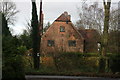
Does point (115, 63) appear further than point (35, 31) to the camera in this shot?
No

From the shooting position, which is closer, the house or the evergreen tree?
the evergreen tree


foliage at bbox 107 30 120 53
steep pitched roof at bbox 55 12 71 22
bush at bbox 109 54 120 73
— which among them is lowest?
bush at bbox 109 54 120 73

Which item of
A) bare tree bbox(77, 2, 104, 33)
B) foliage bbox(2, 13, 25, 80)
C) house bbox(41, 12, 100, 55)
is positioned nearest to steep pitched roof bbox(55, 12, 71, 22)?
house bbox(41, 12, 100, 55)

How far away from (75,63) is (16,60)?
12.0m

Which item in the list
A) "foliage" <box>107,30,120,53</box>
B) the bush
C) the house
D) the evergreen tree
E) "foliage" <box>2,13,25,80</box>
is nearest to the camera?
"foliage" <box>2,13,25,80</box>

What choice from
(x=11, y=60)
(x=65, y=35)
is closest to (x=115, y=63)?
(x=11, y=60)

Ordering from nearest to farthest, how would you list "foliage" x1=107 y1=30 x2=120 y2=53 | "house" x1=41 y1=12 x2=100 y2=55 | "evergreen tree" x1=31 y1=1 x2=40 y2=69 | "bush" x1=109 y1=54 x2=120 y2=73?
"bush" x1=109 y1=54 x2=120 y2=73 → "evergreen tree" x1=31 y1=1 x2=40 y2=69 → "foliage" x1=107 y1=30 x2=120 y2=53 → "house" x1=41 y1=12 x2=100 y2=55

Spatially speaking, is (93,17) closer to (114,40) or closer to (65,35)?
(114,40)

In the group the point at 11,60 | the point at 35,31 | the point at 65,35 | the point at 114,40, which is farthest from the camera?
the point at 65,35

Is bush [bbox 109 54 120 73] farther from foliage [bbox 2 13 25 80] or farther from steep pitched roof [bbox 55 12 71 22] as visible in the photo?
steep pitched roof [bbox 55 12 71 22]

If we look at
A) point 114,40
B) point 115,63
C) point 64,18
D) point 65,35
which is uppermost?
point 64,18

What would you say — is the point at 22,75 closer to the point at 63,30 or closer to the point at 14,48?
the point at 14,48

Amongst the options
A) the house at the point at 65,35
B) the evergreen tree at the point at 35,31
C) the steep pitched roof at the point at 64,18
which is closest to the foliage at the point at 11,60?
the evergreen tree at the point at 35,31

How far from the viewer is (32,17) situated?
26938 mm
